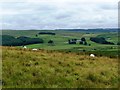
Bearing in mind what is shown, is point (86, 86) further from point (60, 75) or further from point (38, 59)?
point (38, 59)

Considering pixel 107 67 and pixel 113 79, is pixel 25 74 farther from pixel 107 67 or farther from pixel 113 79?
pixel 107 67

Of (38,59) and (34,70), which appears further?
(38,59)

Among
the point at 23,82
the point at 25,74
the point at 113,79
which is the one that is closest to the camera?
the point at 23,82

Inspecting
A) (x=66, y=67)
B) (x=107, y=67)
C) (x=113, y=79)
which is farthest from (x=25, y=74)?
(x=107, y=67)

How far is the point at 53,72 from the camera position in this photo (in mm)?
16375

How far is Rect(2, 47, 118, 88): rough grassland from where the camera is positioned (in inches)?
578

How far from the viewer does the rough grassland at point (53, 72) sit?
14.7m

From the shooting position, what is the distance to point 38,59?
18969mm

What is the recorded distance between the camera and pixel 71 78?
15617 millimetres

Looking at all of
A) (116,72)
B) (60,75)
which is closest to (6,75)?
(60,75)

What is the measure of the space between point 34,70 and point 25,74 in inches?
31.7

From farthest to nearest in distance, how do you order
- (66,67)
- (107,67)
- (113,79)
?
(107,67), (66,67), (113,79)

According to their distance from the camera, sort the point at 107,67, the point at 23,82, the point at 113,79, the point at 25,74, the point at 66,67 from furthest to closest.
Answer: the point at 107,67
the point at 66,67
the point at 113,79
the point at 25,74
the point at 23,82

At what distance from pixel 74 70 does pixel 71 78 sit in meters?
1.81
